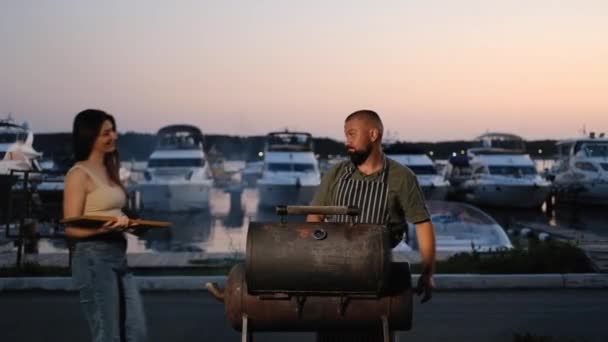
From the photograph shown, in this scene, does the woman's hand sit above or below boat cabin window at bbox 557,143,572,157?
above

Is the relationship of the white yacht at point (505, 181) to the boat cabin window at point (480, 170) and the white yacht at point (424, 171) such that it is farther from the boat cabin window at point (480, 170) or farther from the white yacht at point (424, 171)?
the white yacht at point (424, 171)

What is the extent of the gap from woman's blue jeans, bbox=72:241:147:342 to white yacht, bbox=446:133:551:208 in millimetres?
35986

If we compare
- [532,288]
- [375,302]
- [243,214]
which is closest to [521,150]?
[243,214]

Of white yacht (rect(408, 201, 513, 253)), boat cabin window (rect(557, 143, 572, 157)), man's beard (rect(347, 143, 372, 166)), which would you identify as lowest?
boat cabin window (rect(557, 143, 572, 157))

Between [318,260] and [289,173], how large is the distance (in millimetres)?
34039

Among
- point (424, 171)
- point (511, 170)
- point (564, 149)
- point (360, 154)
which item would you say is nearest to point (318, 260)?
point (360, 154)

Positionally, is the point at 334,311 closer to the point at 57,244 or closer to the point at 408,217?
the point at 408,217

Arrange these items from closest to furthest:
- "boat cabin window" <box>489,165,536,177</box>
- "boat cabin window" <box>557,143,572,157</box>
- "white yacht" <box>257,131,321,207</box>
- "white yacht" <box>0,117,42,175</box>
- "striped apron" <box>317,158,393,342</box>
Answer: "striped apron" <box>317,158,393,342</box> → "white yacht" <box>257,131,321,207</box> → "white yacht" <box>0,117,42,175</box> → "boat cabin window" <box>489,165,536,177</box> → "boat cabin window" <box>557,143,572,157</box>

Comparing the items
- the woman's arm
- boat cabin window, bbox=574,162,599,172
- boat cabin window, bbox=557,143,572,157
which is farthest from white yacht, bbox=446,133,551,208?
the woman's arm

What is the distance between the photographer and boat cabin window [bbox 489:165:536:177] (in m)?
40.9

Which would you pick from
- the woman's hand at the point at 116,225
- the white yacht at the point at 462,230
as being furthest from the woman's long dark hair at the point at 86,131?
the white yacht at the point at 462,230

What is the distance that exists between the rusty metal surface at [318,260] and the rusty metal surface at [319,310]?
112 millimetres

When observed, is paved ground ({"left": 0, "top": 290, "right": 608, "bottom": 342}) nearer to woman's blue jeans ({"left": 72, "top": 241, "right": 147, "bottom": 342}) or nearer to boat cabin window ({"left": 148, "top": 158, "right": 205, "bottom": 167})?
woman's blue jeans ({"left": 72, "top": 241, "right": 147, "bottom": 342})

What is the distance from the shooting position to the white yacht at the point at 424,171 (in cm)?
3828
